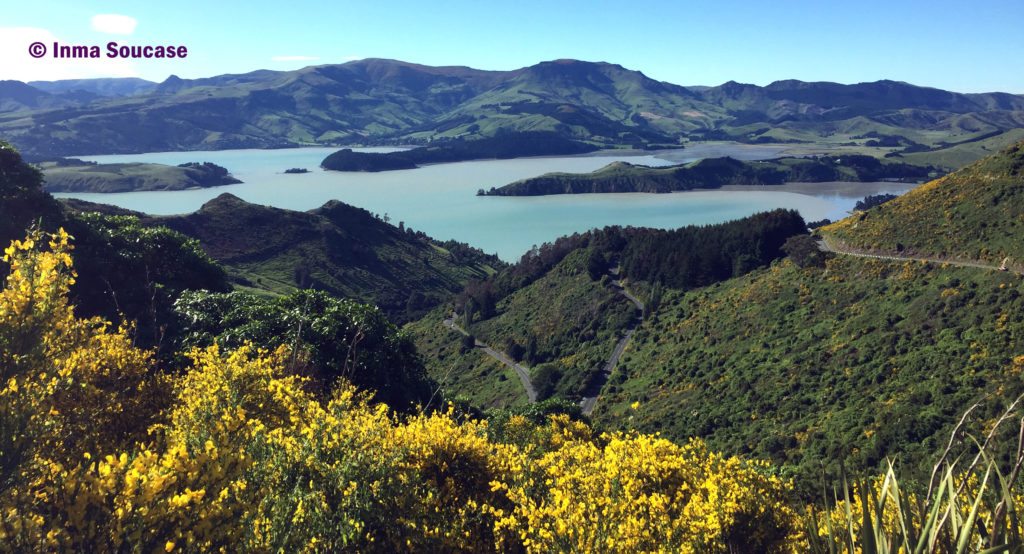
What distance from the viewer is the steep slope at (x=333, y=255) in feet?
427

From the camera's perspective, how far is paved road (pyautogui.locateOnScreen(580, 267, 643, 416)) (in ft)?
195

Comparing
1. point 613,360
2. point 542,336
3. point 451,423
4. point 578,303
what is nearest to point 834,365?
point 613,360

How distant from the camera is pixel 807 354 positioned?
46750mm

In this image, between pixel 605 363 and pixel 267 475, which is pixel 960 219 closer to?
pixel 605 363

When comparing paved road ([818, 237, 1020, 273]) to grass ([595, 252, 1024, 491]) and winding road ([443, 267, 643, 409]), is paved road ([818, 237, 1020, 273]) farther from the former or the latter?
winding road ([443, 267, 643, 409])

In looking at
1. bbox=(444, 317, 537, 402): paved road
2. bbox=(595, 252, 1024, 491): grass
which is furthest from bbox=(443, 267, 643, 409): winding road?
bbox=(595, 252, 1024, 491): grass

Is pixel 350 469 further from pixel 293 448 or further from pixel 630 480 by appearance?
pixel 630 480

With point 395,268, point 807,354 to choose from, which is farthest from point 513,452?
point 395,268

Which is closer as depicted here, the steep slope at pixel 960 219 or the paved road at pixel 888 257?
the paved road at pixel 888 257

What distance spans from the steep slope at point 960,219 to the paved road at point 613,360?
85.8 ft

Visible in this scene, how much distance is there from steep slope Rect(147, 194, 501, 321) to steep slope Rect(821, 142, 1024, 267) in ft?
286

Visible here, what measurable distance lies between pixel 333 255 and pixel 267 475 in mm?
142736

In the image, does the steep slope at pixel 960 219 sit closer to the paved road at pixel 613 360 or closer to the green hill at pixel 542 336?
the paved road at pixel 613 360

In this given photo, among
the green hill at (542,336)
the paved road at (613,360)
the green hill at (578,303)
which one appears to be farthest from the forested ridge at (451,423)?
the green hill at (578,303)
